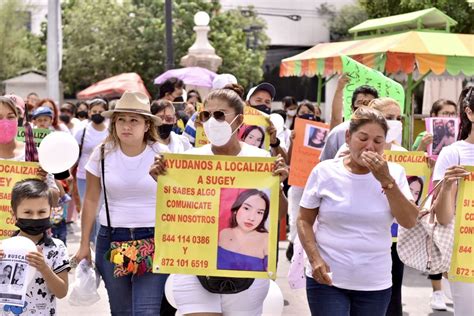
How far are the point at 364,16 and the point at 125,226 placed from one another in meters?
44.1

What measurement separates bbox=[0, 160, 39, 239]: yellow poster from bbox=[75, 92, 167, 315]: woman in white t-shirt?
1.42 feet

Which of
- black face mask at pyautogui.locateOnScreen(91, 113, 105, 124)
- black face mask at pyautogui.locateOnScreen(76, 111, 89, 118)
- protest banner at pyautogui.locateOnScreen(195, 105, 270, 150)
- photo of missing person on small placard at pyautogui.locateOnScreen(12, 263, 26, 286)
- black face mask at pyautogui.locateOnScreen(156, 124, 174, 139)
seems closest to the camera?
photo of missing person on small placard at pyautogui.locateOnScreen(12, 263, 26, 286)

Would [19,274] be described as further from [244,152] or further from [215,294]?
[244,152]

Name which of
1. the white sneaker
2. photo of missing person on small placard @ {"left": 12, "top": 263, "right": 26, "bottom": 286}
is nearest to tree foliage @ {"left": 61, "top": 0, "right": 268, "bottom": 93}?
the white sneaker

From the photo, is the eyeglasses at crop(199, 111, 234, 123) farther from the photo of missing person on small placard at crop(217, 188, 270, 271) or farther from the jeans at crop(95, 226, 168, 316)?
the jeans at crop(95, 226, 168, 316)

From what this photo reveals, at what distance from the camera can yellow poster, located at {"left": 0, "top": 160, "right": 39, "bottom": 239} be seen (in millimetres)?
5809

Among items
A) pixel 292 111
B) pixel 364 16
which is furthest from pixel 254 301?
pixel 364 16

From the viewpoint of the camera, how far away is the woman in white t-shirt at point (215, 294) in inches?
198

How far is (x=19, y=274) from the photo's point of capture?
4746mm

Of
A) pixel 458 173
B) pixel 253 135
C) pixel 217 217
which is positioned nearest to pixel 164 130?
pixel 253 135

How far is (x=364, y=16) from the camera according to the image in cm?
4844

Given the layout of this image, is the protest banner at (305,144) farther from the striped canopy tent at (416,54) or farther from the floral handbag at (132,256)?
the floral handbag at (132,256)

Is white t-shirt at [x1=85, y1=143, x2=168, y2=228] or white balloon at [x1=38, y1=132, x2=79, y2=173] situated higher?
white balloon at [x1=38, y1=132, x2=79, y2=173]

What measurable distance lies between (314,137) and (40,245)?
188 inches
